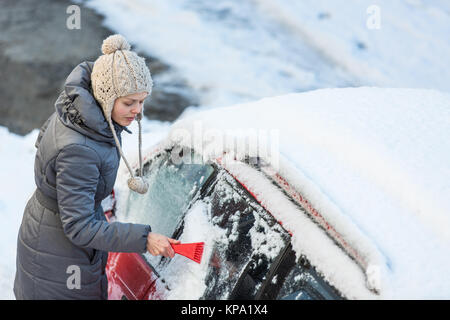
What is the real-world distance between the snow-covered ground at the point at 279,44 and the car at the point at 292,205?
2.25 meters

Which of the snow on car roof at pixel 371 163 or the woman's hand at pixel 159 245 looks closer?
the snow on car roof at pixel 371 163

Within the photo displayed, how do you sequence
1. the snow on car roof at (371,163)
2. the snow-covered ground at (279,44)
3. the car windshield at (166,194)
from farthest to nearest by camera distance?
the snow-covered ground at (279,44) → the car windshield at (166,194) → the snow on car roof at (371,163)

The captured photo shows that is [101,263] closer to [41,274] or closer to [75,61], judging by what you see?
[41,274]

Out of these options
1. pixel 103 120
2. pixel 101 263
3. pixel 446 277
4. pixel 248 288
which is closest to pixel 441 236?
pixel 446 277

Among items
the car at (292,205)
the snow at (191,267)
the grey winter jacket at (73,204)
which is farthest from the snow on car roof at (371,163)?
the grey winter jacket at (73,204)

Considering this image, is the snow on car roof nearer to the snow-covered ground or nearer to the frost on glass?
the frost on glass

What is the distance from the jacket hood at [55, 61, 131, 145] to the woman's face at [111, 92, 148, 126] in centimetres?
7

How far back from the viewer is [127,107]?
1.98 metres

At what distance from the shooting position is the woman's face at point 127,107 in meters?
1.96

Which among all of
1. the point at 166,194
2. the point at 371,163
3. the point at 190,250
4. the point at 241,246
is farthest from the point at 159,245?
the point at 371,163

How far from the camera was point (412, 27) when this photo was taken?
21.5ft

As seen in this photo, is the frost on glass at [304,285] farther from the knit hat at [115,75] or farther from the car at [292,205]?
the knit hat at [115,75]

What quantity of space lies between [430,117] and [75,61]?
4904mm

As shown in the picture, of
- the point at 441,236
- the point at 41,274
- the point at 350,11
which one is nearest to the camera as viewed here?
the point at 441,236
